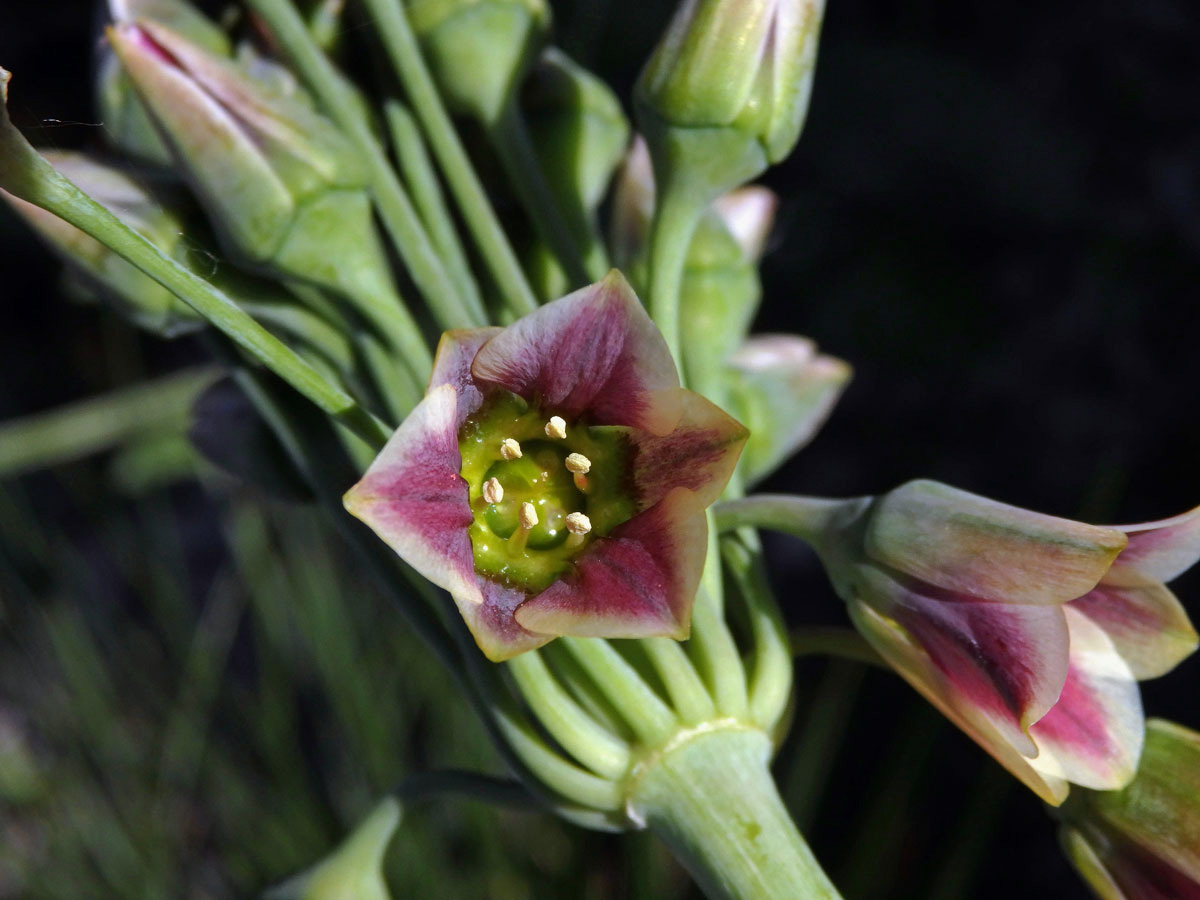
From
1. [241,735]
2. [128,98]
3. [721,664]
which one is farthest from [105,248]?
[241,735]

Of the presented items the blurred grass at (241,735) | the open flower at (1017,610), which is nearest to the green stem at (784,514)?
the open flower at (1017,610)

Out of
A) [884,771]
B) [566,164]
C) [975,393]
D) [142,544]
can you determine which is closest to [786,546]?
[975,393]

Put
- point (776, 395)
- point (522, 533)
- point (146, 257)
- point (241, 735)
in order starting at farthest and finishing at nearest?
point (241, 735) → point (776, 395) → point (522, 533) → point (146, 257)

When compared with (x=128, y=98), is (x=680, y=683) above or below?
below

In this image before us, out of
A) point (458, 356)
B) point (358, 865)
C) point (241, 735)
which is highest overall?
A: point (458, 356)

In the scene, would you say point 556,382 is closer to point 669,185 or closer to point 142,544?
point 669,185

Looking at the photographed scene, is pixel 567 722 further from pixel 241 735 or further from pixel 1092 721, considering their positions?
pixel 241 735
